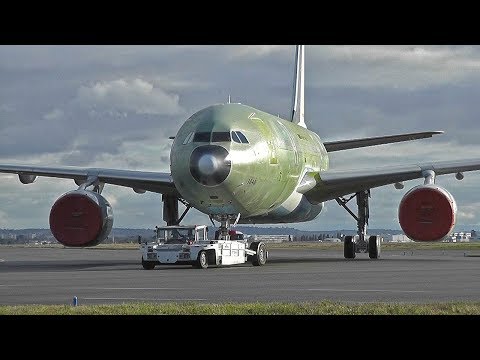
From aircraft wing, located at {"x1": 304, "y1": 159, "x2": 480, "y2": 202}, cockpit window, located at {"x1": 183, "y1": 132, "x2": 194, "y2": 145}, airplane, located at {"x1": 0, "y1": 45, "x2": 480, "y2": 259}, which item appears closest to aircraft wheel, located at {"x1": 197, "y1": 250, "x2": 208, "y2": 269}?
airplane, located at {"x1": 0, "y1": 45, "x2": 480, "y2": 259}

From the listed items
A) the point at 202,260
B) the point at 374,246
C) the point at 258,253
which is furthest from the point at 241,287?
the point at 374,246

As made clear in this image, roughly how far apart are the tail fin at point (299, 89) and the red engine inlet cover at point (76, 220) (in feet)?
55.2

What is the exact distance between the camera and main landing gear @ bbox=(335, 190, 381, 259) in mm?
33750

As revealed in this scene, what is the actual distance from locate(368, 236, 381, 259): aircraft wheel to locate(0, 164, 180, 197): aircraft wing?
8273mm

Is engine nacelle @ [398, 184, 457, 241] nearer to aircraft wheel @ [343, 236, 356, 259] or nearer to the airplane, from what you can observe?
the airplane

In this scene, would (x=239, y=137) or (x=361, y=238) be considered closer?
(x=239, y=137)

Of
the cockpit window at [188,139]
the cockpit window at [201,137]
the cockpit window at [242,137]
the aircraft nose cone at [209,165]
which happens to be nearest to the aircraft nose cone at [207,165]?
the aircraft nose cone at [209,165]

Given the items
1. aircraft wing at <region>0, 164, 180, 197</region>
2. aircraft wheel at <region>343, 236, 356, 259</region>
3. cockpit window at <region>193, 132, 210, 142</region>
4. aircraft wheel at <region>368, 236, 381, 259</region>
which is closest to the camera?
cockpit window at <region>193, 132, 210, 142</region>

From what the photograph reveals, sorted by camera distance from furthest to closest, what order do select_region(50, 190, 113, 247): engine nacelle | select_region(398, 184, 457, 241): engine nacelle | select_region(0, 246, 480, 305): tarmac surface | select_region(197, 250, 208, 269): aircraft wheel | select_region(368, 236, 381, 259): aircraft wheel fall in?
1. select_region(368, 236, 381, 259): aircraft wheel
2. select_region(50, 190, 113, 247): engine nacelle
3. select_region(398, 184, 457, 241): engine nacelle
4. select_region(197, 250, 208, 269): aircraft wheel
5. select_region(0, 246, 480, 305): tarmac surface

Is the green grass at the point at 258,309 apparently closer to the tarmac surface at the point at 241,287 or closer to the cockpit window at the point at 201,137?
the tarmac surface at the point at 241,287

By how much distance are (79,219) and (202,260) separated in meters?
5.08

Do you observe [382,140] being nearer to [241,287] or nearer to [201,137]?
[201,137]

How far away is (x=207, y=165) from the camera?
2447 cm
